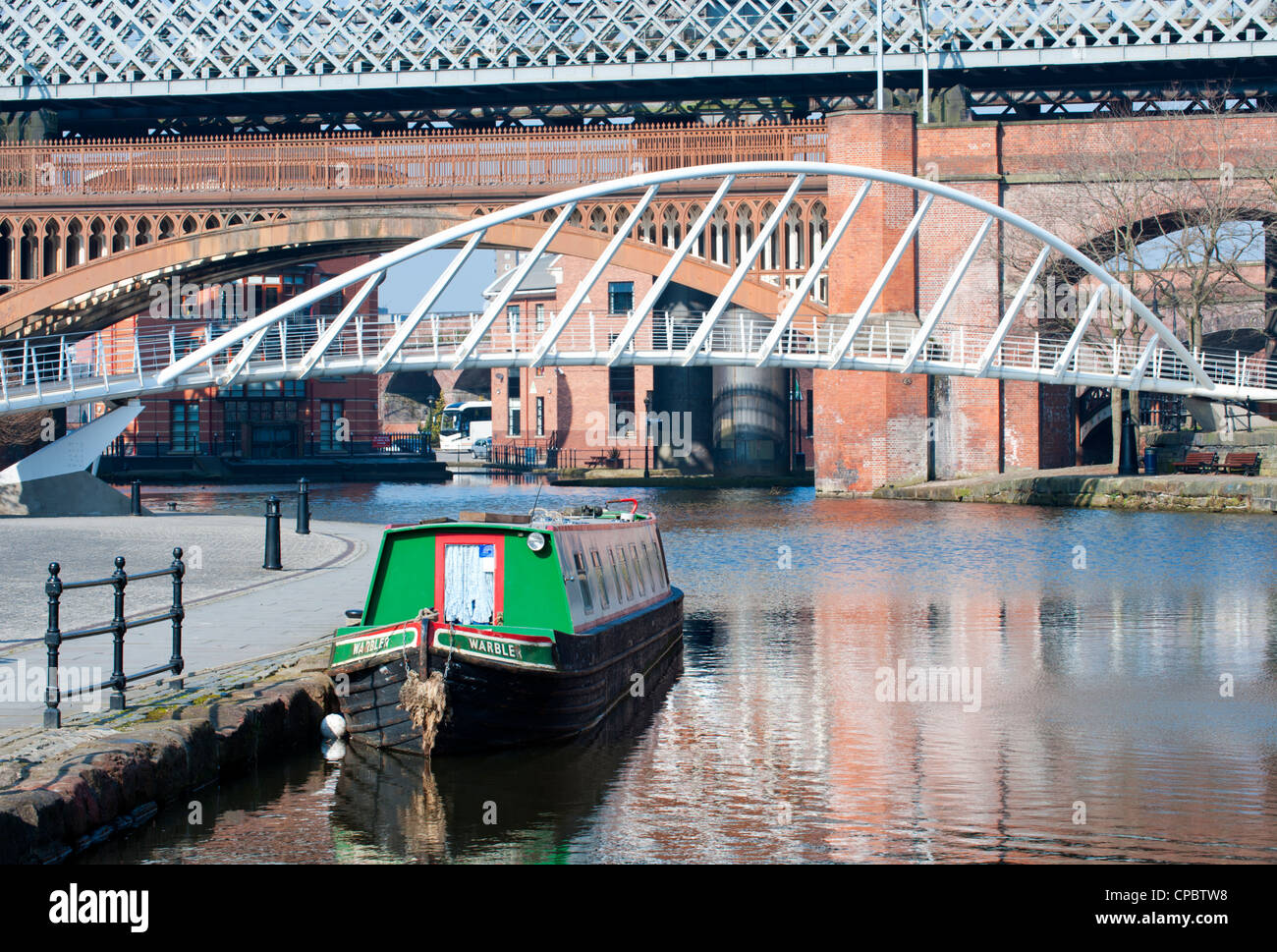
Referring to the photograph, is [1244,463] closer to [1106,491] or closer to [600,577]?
[1106,491]

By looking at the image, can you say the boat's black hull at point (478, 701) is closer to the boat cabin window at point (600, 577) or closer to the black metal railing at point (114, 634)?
the black metal railing at point (114, 634)

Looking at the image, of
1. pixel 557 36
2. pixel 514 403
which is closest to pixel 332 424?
pixel 514 403

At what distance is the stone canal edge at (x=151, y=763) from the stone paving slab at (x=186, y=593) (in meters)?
0.81

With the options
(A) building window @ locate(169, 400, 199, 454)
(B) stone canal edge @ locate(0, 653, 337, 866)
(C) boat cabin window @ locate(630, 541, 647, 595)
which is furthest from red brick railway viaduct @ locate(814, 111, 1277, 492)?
(A) building window @ locate(169, 400, 199, 454)

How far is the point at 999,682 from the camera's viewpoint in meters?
15.2

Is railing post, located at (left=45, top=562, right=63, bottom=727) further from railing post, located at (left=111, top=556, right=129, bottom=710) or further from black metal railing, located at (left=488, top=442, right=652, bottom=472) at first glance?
black metal railing, located at (left=488, top=442, right=652, bottom=472)

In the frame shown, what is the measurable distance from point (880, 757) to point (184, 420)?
63616mm

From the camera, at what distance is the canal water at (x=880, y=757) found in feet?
31.8

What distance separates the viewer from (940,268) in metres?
44.5

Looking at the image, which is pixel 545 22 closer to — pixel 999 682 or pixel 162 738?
pixel 999 682

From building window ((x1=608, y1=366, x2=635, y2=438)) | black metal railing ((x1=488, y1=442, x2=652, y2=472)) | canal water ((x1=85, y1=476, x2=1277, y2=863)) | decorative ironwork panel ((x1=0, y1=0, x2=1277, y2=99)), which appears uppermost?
decorative ironwork panel ((x1=0, y1=0, x2=1277, y2=99))

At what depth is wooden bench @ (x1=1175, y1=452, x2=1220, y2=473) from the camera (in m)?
39.4

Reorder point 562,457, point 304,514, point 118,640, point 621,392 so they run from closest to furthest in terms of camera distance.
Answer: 1. point 118,640
2. point 304,514
3. point 562,457
4. point 621,392

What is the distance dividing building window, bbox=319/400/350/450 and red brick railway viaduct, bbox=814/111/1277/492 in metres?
34.5
